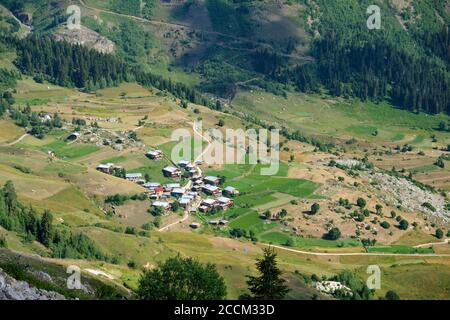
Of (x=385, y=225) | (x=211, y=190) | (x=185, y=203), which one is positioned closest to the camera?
(x=385, y=225)

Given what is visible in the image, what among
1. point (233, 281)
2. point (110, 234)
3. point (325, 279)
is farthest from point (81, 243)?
point (325, 279)

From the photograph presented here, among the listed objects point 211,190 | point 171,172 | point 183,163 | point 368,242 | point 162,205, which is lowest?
point 368,242

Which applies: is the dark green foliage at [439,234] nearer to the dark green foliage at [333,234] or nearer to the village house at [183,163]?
the dark green foliage at [333,234]

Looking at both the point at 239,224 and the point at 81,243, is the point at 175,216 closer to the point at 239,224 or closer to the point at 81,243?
the point at 239,224

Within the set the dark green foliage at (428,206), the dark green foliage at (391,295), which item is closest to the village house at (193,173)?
the dark green foliage at (428,206)

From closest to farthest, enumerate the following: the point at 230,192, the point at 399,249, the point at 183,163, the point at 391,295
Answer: the point at 391,295, the point at 399,249, the point at 230,192, the point at 183,163

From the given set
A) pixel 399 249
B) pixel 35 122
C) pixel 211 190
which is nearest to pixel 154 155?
pixel 211 190

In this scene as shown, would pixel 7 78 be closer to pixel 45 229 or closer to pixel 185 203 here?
pixel 185 203
